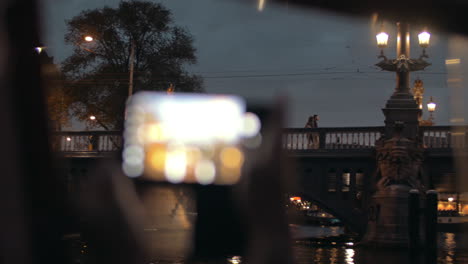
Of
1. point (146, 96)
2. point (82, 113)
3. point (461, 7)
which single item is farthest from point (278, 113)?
point (82, 113)

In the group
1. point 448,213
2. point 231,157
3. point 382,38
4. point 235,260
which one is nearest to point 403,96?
point 382,38

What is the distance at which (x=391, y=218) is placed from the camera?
59.6 ft

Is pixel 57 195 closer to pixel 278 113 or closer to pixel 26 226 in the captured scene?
pixel 26 226

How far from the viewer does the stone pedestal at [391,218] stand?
59.1ft

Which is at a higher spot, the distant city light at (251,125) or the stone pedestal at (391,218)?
the distant city light at (251,125)

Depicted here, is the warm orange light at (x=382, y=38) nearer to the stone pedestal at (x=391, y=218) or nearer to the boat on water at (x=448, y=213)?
the stone pedestal at (x=391, y=218)

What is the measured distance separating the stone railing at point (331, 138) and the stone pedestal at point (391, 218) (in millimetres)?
5777

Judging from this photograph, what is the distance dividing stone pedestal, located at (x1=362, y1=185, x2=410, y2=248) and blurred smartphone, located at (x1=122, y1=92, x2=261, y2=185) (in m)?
14.6

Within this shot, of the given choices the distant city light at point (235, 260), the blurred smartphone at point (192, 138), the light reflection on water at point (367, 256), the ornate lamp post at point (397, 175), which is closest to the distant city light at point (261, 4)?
the blurred smartphone at point (192, 138)

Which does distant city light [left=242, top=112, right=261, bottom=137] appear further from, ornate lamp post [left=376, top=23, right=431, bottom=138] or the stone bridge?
the stone bridge

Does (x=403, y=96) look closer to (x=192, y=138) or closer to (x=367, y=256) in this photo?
(x=367, y=256)

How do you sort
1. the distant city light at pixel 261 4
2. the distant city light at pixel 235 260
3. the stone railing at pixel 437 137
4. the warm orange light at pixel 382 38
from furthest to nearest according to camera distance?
the stone railing at pixel 437 137 → the warm orange light at pixel 382 38 → the distant city light at pixel 235 260 → the distant city light at pixel 261 4

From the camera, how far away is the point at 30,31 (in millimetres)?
3465

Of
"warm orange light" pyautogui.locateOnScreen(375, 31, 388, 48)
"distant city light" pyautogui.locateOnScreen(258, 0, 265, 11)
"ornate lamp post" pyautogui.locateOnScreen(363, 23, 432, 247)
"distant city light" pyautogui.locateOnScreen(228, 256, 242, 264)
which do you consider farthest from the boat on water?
"distant city light" pyautogui.locateOnScreen(258, 0, 265, 11)
